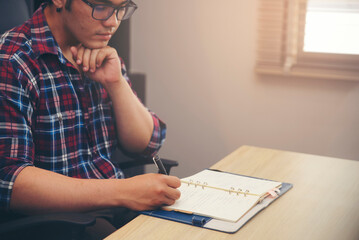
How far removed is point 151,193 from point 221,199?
7.2 inches

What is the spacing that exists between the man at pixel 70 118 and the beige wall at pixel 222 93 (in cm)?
99

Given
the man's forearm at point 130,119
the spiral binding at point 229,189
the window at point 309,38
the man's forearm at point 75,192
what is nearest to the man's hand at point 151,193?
the man's forearm at point 75,192

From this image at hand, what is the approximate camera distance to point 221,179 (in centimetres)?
139

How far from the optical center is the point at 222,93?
2707 millimetres

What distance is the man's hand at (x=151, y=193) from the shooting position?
1185 mm

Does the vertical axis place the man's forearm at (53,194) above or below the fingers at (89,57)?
below

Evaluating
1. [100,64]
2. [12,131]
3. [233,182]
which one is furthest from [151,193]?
[100,64]

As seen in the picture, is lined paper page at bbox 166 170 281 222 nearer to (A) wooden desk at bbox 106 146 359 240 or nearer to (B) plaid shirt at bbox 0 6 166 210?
(A) wooden desk at bbox 106 146 359 240

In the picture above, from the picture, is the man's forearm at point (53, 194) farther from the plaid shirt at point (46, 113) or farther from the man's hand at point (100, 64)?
the man's hand at point (100, 64)

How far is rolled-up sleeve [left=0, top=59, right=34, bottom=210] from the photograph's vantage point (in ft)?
3.97

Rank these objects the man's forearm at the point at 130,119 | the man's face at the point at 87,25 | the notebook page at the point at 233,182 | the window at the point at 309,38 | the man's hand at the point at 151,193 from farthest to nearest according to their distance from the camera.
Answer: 1. the window at the point at 309,38
2. the man's forearm at the point at 130,119
3. the man's face at the point at 87,25
4. the notebook page at the point at 233,182
5. the man's hand at the point at 151,193

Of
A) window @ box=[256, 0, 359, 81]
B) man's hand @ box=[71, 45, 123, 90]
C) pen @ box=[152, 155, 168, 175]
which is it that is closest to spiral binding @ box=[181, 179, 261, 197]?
pen @ box=[152, 155, 168, 175]

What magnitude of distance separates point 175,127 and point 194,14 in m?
0.65

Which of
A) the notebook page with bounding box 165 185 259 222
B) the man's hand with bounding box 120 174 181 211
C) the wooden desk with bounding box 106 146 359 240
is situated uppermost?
the man's hand with bounding box 120 174 181 211
